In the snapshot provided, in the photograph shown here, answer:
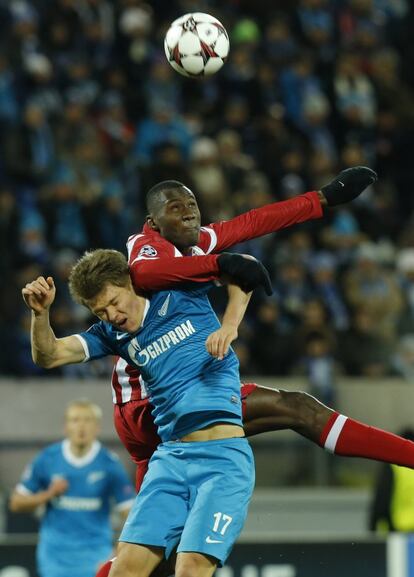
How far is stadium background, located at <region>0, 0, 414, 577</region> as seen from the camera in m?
9.91

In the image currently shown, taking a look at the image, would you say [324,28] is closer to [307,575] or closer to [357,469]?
[357,469]

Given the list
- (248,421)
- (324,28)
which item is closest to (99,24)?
(324,28)

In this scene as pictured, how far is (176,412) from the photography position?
527 centimetres

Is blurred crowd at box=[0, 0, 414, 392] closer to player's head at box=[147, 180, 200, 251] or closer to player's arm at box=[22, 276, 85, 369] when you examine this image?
player's head at box=[147, 180, 200, 251]

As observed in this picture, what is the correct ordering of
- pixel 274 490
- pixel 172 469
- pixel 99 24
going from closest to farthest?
pixel 172 469 → pixel 274 490 → pixel 99 24

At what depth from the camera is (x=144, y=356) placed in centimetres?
533

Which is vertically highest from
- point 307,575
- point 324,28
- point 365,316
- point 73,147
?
point 324,28

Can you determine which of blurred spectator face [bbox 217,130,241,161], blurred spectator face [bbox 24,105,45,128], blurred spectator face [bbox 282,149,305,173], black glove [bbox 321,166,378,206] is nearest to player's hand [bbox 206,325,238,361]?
black glove [bbox 321,166,378,206]

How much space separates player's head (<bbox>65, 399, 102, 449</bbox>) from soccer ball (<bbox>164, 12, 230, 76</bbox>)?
3.02m

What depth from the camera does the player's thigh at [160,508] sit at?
201 inches

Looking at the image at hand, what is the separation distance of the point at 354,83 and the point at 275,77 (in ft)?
3.11

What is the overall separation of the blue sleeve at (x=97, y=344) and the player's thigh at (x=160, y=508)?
1.96ft

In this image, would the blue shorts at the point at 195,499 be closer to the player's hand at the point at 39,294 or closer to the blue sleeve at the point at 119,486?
the player's hand at the point at 39,294

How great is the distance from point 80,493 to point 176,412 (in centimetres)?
337
